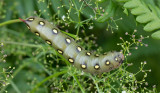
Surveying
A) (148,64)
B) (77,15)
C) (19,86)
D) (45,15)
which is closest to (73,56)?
(77,15)

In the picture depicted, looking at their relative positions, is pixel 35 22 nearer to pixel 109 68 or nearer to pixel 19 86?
pixel 109 68

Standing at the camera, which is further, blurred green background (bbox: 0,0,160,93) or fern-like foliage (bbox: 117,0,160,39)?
blurred green background (bbox: 0,0,160,93)

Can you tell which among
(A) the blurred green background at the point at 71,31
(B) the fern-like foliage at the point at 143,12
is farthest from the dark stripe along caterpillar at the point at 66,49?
(B) the fern-like foliage at the point at 143,12

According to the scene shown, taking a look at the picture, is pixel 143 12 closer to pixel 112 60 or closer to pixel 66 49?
pixel 112 60

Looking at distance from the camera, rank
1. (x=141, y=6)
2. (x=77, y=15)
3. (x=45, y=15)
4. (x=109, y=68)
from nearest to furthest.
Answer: (x=141, y=6) < (x=109, y=68) < (x=77, y=15) < (x=45, y=15)

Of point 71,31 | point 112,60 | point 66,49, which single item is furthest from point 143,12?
point 71,31

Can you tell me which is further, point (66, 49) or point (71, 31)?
point (71, 31)

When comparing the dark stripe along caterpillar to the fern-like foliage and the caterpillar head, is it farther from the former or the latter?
the fern-like foliage

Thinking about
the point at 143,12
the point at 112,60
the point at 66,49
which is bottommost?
the point at 112,60

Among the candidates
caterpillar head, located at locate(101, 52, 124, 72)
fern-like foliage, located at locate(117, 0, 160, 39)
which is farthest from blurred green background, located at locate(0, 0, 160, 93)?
caterpillar head, located at locate(101, 52, 124, 72)
